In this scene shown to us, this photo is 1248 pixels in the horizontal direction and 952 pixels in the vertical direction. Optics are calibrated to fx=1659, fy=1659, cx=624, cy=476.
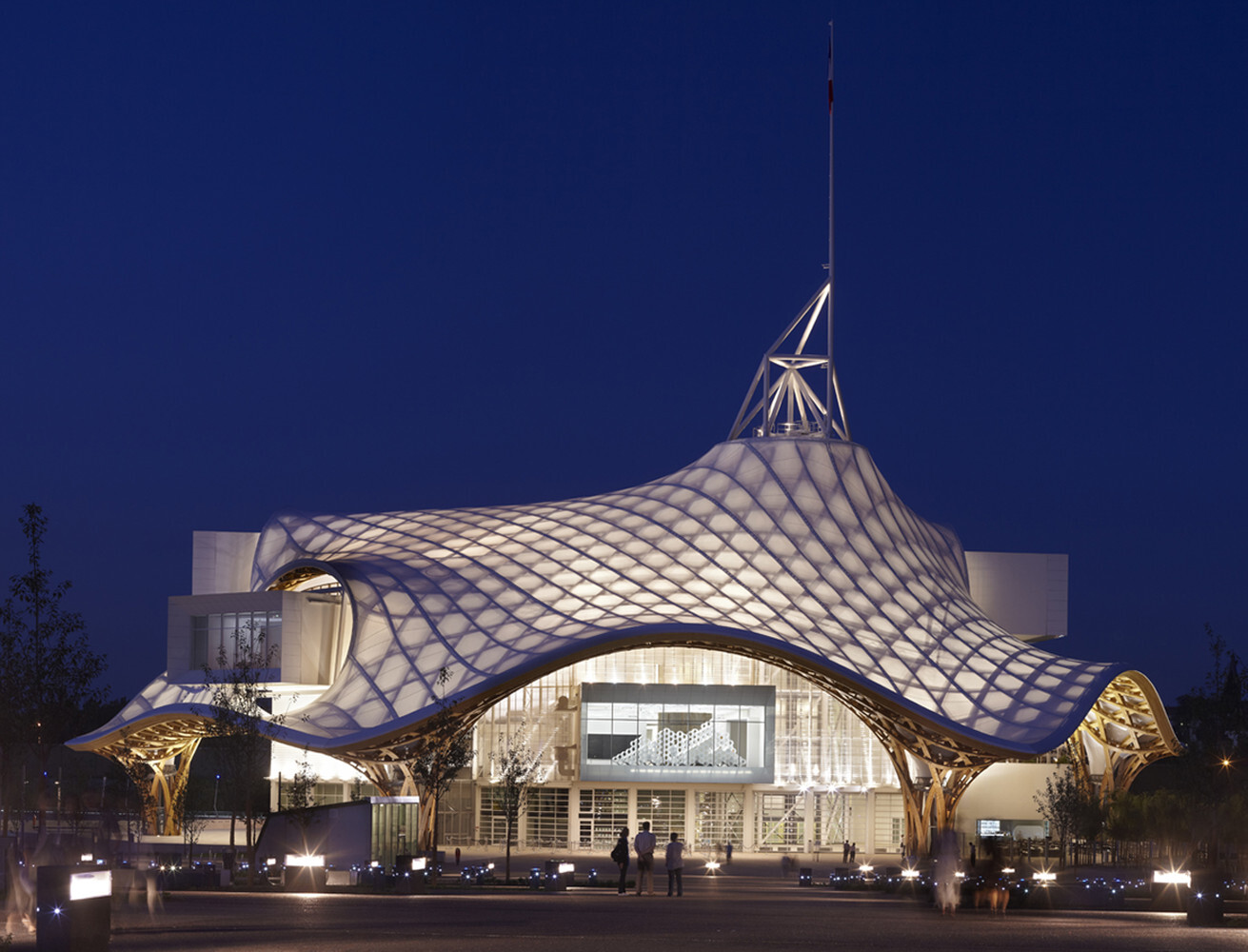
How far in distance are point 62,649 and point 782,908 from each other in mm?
14448

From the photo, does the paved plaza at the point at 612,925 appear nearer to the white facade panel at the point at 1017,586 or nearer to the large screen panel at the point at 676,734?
the large screen panel at the point at 676,734

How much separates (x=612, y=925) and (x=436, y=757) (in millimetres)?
24288

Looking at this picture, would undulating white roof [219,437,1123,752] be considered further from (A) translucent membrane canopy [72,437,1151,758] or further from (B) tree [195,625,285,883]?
(B) tree [195,625,285,883]

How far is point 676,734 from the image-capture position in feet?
225

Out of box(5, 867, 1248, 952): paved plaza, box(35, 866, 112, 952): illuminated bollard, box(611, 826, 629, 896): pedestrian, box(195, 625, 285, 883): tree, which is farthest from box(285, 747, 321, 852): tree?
box(35, 866, 112, 952): illuminated bollard

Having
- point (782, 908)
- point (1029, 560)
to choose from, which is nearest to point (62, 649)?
point (782, 908)

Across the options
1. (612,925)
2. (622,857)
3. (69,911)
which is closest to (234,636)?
(622,857)

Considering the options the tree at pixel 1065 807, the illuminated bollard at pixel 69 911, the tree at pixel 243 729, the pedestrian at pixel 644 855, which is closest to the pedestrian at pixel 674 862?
the pedestrian at pixel 644 855

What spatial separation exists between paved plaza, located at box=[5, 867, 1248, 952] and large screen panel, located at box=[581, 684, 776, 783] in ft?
111

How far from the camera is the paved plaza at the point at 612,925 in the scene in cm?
2139

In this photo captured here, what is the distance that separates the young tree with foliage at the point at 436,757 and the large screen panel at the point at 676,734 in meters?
15.1

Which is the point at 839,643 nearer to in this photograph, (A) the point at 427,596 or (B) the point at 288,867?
(A) the point at 427,596

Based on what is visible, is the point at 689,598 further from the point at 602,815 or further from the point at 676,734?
the point at 602,815

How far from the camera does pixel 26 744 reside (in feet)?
114
